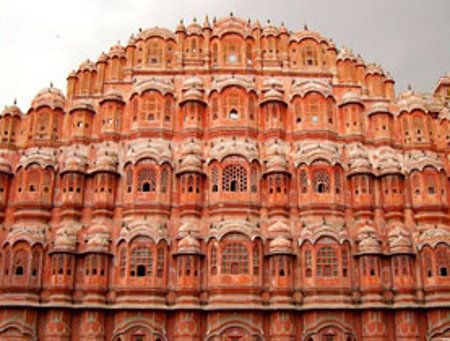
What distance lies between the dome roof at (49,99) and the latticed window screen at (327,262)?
17.8m

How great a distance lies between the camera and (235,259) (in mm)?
27422

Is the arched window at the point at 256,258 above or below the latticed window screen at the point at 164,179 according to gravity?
below

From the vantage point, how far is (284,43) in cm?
3359

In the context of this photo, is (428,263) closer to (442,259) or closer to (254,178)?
(442,259)

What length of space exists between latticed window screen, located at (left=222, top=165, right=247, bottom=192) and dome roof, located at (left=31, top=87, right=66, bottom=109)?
11.3 meters

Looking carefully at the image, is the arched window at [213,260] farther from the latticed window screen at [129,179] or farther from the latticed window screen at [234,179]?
the latticed window screen at [129,179]

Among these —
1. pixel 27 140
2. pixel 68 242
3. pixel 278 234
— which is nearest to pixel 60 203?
pixel 68 242

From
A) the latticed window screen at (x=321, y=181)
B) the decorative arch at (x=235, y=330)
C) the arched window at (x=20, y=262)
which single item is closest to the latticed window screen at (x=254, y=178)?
the latticed window screen at (x=321, y=181)

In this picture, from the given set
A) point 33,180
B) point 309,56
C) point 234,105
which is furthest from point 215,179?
point 309,56

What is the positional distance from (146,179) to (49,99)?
27.6 ft

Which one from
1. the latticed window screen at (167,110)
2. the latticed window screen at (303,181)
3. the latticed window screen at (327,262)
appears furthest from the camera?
the latticed window screen at (167,110)

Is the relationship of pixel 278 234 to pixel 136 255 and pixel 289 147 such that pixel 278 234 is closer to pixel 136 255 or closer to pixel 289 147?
pixel 289 147

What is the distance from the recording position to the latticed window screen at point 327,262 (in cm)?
2747

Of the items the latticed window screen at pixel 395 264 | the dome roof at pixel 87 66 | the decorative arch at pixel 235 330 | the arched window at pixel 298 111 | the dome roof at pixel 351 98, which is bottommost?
the decorative arch at pixel 235 330
